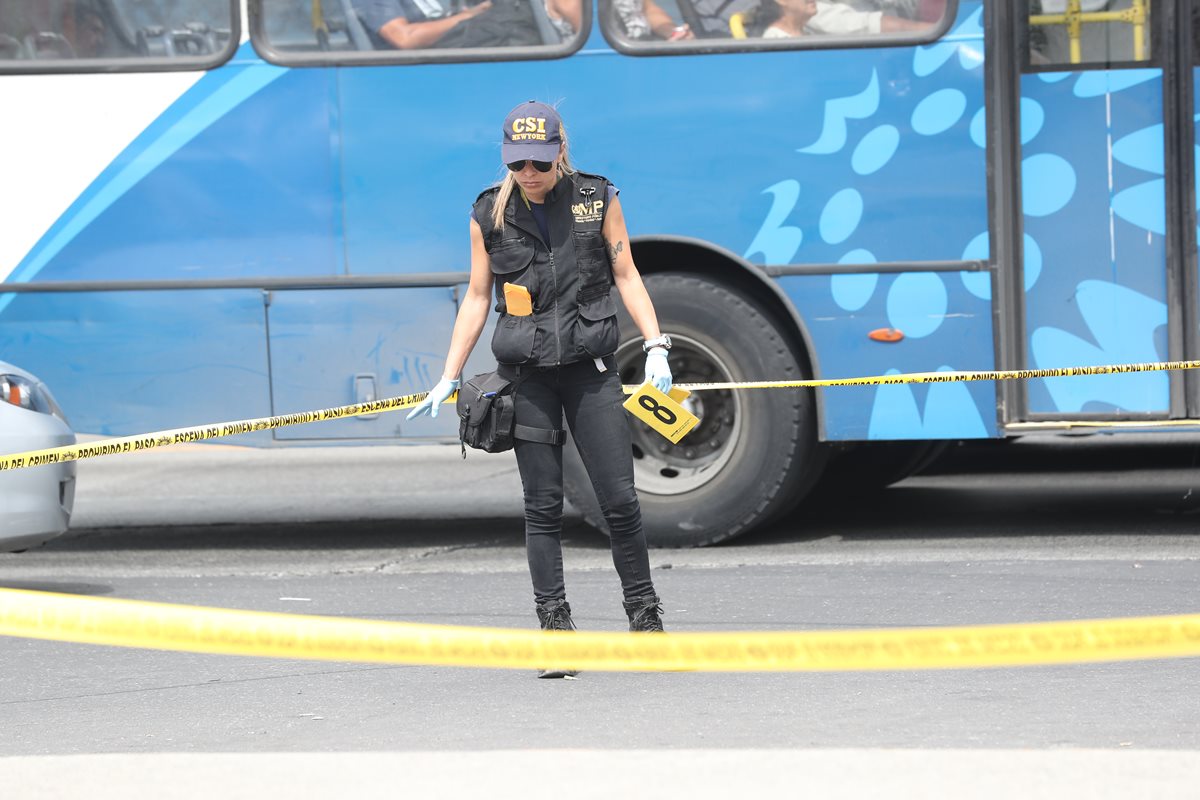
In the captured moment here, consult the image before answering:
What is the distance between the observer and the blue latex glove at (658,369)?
5.56 metres

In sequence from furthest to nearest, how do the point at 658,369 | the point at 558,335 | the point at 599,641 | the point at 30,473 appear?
the point at 30,473 → the point at 658,369 → the point at 558,335 → the point at 599,641

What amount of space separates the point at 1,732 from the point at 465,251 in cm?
343

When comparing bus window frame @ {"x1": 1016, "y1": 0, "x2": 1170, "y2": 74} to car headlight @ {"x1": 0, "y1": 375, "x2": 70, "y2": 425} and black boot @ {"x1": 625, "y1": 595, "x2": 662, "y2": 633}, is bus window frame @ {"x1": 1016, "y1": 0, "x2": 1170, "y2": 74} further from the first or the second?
car headlight @ {"x1": 0, "y1": 375, "x2": 70, "y2": 425}

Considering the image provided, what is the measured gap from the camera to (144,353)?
802 centimetres

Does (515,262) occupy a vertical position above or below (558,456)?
above

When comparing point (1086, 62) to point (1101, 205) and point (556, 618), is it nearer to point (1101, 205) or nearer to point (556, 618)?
point (1101, 205)

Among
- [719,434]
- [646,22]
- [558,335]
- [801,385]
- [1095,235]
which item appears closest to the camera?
[558,335]

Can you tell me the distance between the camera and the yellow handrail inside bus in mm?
7531

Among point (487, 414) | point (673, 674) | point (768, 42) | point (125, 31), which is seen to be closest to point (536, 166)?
point (487, 414)

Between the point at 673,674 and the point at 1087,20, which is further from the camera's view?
the point at 1087,20

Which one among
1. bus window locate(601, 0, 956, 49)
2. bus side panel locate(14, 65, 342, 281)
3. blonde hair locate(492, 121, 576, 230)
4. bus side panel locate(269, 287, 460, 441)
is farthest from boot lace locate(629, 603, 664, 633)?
bus window locate(601, 0, 956, 49)

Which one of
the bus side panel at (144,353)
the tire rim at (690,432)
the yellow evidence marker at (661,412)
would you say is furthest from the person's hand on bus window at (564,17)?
the yellow evidence marker at (661,412)

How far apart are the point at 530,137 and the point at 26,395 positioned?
9.32 ft

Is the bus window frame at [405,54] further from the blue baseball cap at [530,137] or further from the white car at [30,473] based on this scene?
the blue baseball cap at [530,137]
